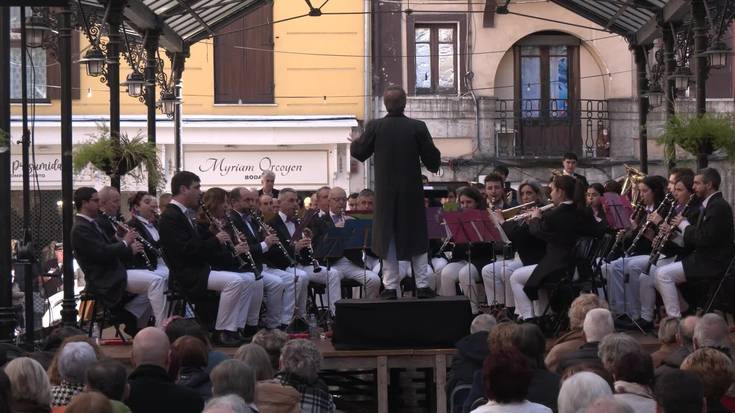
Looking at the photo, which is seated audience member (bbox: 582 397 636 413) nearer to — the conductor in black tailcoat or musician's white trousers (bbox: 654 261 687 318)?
the conductor in black tailcoat

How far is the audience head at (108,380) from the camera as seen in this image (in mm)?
7309

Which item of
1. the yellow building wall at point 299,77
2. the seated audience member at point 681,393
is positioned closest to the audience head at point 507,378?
the seated audience member at point 681,393

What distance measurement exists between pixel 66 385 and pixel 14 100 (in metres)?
22.7

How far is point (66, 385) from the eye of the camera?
8133mm

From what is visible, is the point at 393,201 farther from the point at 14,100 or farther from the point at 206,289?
the point at 14,100

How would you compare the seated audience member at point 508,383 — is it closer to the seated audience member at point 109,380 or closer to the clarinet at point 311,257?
the seated audience member at point 109,380

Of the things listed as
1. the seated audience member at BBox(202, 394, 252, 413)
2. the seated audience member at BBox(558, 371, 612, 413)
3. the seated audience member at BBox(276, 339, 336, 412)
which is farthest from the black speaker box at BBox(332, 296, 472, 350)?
the seated audience member at BBox(202, 394, 252, 413)

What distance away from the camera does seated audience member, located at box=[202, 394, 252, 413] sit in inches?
244

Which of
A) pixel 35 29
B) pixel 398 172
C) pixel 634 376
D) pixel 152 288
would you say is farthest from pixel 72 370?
pixel 35 29

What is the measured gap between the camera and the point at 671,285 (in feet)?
43.4

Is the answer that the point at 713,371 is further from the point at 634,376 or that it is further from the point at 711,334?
the point at 711,334

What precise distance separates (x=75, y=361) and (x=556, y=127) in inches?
946

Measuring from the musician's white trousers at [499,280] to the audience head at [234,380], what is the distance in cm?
708

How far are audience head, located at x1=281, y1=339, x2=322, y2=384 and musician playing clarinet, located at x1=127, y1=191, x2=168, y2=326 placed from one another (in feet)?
14.9
